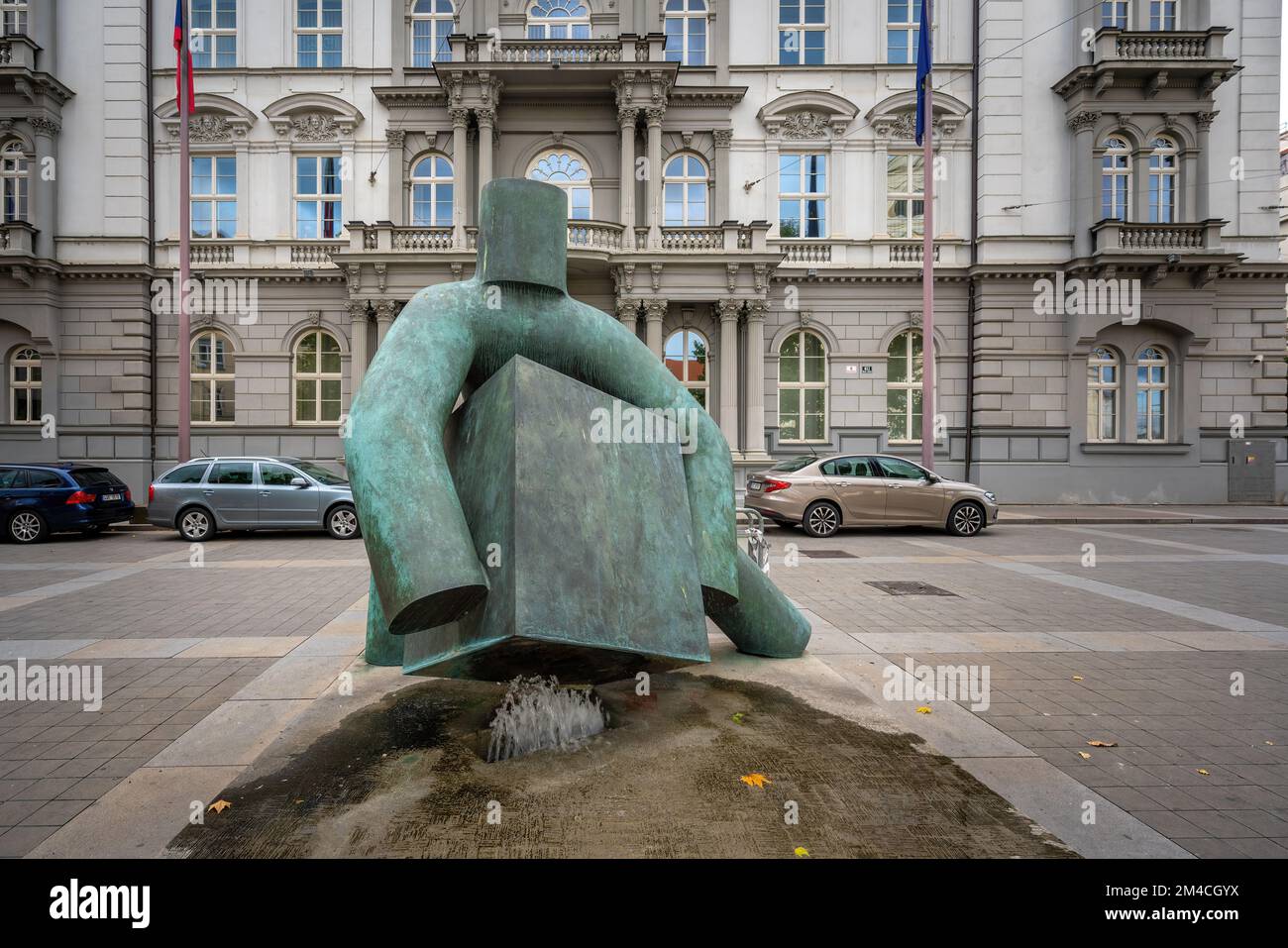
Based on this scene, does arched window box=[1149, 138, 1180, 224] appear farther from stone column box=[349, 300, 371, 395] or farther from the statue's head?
the statue's head

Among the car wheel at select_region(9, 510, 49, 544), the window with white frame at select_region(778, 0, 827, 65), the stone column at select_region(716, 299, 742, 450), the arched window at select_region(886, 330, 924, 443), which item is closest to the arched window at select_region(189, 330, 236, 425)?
the car wheel at select_region(9, 510, 49, 544)

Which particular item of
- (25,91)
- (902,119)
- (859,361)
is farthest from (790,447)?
(25,91)

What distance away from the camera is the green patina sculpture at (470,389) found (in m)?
2.55

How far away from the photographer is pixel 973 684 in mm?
4621

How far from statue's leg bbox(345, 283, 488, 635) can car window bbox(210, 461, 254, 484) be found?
41.1 ft

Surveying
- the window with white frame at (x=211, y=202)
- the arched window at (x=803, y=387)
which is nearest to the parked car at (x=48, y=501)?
the window with white frame at (x=211, y=202)

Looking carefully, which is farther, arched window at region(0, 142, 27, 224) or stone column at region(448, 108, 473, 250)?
arched window at region(0, 142, 27, 224)

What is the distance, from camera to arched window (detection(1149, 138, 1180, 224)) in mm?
20469

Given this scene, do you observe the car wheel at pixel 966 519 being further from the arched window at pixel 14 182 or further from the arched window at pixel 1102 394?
the arched window at pixel 14 182

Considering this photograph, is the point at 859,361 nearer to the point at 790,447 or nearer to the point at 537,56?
the point at 790,447

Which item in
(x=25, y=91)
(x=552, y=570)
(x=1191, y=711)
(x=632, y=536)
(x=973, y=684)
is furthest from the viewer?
(x=25, y=91)

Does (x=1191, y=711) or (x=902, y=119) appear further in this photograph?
(x=902, y=119)

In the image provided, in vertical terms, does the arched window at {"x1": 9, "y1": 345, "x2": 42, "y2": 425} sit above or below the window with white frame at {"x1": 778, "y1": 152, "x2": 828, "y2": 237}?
below
